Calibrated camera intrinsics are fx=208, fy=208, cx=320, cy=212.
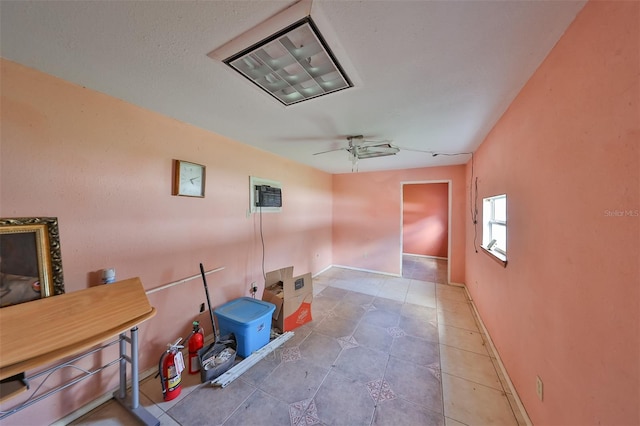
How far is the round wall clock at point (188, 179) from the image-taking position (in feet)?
6.38

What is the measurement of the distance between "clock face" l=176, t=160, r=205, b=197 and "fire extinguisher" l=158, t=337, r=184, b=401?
4.38ft

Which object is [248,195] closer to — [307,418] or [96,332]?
[96,332]

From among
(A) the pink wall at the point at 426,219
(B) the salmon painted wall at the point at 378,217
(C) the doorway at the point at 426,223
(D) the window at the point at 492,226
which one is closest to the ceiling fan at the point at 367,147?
(D) the window at the point at 492,226

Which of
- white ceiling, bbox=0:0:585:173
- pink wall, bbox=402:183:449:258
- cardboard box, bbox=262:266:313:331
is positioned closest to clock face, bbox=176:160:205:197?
white ceiling, bbox=0:0:585:173

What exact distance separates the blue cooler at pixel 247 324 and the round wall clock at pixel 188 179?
122 centimetres

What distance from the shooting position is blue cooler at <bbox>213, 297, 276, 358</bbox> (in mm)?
1969

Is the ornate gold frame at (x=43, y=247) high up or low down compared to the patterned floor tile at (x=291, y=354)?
up

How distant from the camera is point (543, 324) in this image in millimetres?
1182

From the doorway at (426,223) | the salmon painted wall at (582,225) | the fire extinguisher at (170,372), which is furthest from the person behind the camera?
the doorway at (426,223)

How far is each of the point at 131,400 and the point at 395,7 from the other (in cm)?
282

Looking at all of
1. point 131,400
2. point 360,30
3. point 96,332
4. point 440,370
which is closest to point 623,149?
point 360,30

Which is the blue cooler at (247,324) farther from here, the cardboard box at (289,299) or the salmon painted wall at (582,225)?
the salmon painted wall at (582,225)

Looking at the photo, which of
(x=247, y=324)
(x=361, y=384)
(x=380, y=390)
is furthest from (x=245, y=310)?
(x=380, y=390)

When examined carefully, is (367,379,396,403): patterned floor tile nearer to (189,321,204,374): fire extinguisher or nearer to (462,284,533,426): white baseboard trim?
(462,284,533,426): white baseboard trim
